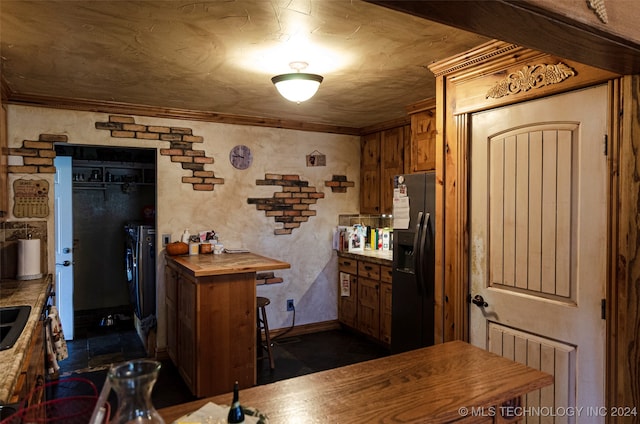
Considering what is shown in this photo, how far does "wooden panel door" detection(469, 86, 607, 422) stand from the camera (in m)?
1.91

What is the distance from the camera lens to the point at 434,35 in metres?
2.23

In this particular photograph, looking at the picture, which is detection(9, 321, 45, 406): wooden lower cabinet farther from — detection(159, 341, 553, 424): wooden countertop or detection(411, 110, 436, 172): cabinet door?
detection(411, 110, 436, 172): cabinet door

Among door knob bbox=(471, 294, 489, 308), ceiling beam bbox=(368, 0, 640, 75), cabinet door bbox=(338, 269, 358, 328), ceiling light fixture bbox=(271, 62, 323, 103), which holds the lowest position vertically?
cabinet door bbox=(338, 269, 358, 328)

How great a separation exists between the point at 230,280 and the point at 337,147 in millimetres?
2484

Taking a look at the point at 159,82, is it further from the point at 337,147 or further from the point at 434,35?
the point at 337,147

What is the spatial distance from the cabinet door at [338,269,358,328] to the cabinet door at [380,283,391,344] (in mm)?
492

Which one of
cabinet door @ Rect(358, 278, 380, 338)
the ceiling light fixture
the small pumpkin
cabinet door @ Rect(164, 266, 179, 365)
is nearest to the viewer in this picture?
the ceiling light fixture

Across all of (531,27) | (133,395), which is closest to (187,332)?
(133,395)

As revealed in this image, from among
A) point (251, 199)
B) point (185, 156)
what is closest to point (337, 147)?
point (251, 199)

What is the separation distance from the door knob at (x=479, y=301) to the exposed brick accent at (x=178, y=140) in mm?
2820

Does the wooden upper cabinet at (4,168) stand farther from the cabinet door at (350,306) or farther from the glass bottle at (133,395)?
the cabinet door at (350,306)

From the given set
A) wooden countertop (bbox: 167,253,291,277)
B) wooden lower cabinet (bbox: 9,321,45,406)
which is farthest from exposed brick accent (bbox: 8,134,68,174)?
wooden lower cabinet (bbox: 9,321,45,406)

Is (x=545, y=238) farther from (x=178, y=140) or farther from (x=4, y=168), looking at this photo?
(x=4, y=168)

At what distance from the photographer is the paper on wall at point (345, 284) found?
4.80 metres
